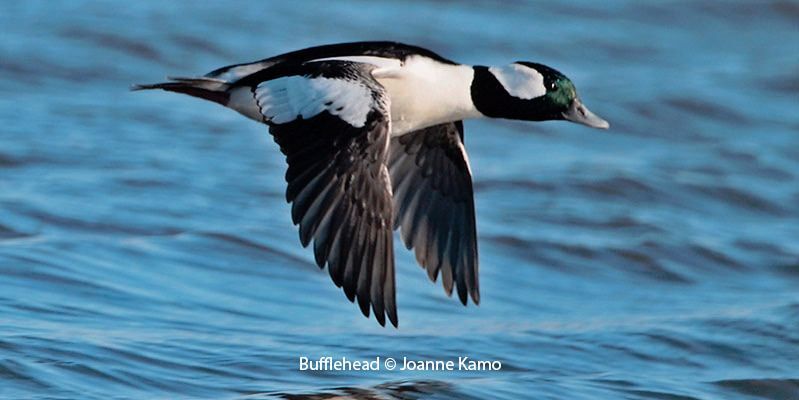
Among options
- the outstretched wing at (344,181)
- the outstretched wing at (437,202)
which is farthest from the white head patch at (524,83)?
the outstretched wing at (344,181)

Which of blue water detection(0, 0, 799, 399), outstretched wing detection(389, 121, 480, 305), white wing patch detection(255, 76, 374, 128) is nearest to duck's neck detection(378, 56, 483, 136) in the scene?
outstretched wing detection(389, 121, 480, 305)

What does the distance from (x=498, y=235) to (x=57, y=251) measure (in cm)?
222

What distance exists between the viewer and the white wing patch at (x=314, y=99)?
5332 millimetres

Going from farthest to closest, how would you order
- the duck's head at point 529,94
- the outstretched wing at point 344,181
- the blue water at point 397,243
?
1. the duck's head at point 529,94
2. the blue water at point 397,243
3. the outstretched wing at point 344,181

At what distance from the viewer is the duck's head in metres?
6.21

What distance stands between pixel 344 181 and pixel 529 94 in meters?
1.21

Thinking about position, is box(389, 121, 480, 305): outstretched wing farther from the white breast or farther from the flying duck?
the white breast

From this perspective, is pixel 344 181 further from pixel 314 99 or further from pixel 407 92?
pixel 407 92

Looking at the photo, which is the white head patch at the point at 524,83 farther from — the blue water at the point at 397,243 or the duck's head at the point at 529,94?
the blue water at the point at 397,243

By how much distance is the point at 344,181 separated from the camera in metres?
5.25

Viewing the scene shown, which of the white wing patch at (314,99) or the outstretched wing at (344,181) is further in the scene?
the white wing patch at (314,99)

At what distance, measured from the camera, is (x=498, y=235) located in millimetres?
8125

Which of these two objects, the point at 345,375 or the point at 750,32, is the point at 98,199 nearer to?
the point at 345,375

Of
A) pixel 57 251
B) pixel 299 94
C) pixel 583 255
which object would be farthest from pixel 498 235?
pixel 299 94
